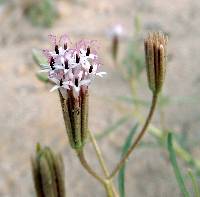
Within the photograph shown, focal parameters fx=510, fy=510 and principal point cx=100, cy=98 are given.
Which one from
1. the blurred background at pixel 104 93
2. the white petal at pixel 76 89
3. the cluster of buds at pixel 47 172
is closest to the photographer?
the white petal at pixel 76 89

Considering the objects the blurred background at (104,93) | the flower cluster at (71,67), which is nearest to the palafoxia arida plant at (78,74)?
the flower cluster at (71,67)

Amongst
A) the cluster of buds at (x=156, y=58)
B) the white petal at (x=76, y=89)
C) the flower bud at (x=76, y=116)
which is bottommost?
the flower bud at (x=76, y=116)

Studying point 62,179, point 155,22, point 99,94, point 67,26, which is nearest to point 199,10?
point 155,22

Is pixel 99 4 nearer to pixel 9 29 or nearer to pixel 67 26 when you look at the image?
pixel 67 26

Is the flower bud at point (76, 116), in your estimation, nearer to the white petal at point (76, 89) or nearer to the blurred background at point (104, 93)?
the white petal at point (76, 89)

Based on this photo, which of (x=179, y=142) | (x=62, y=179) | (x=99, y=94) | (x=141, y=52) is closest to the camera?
(x=62, y=179)

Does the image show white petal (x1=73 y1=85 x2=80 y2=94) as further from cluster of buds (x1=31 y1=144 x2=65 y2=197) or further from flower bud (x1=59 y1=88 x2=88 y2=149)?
cluster of buds (x1=31 y1=144 x2=65 y2=197)

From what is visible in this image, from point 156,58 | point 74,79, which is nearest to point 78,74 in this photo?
point 74,79

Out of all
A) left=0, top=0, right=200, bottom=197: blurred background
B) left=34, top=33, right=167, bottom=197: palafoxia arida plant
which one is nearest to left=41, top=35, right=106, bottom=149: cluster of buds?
left=34, top=33, right=167, bottom=197: palafoxia arida plant
